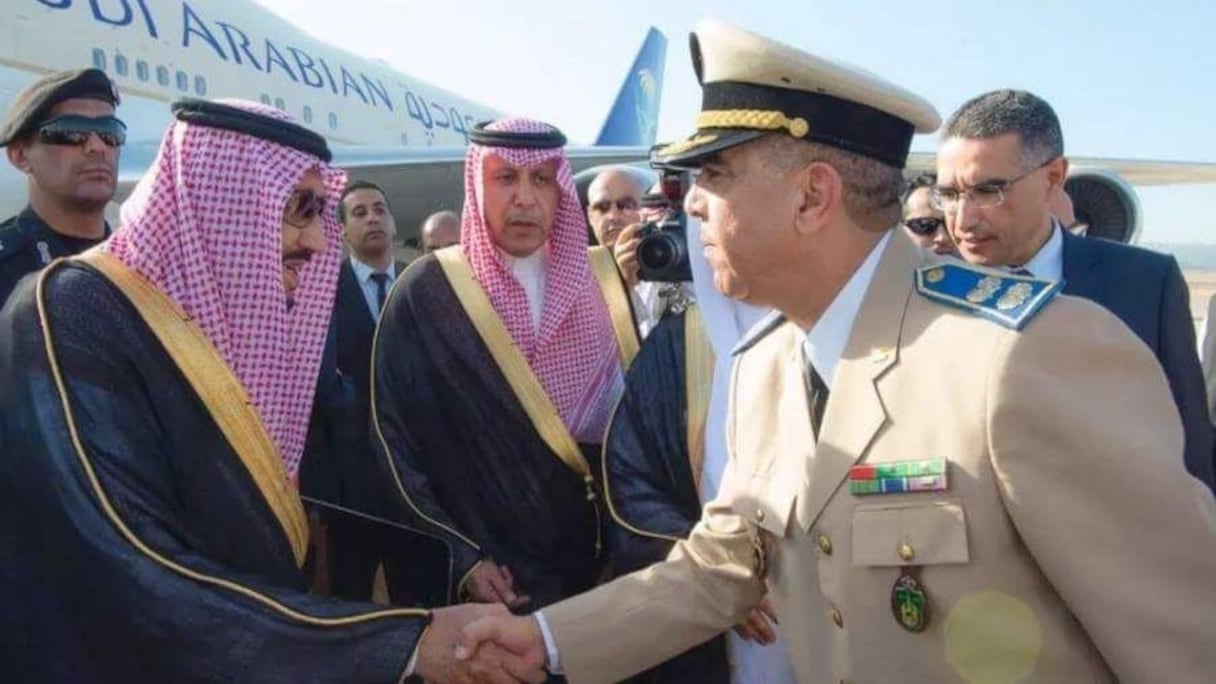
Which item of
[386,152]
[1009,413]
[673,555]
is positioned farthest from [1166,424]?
[386,152]

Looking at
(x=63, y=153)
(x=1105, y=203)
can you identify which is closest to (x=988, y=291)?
(x=63, y=153)

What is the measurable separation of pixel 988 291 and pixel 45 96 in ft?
10.3

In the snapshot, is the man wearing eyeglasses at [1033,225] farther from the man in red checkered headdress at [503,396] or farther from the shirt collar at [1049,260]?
the man in red checkered headdress at [503,396]

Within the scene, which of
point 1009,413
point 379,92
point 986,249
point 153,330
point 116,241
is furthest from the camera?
point 379,92

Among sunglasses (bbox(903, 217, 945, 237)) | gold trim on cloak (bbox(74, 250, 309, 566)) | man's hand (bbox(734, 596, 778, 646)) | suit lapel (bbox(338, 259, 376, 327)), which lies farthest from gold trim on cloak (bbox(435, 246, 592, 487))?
sunglasses (bbox(903, 217, 945, 237))

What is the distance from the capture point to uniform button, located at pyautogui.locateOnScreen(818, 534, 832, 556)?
141 centimetres

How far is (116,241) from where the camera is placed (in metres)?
1.77

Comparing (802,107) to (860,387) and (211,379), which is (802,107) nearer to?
(860,387)

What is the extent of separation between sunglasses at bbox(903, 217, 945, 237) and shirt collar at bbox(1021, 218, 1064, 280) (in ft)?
4.02

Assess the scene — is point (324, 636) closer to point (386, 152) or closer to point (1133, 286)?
point (1133, 286)

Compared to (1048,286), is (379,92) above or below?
above

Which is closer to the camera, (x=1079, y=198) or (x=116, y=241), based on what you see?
(x=116, y=241)

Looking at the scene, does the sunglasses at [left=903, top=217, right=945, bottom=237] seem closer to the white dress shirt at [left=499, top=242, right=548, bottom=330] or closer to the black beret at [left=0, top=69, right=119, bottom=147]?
the white dress shirt at [left=499, top=242, right=548, bottom=330]

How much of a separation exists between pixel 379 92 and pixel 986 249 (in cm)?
1311
